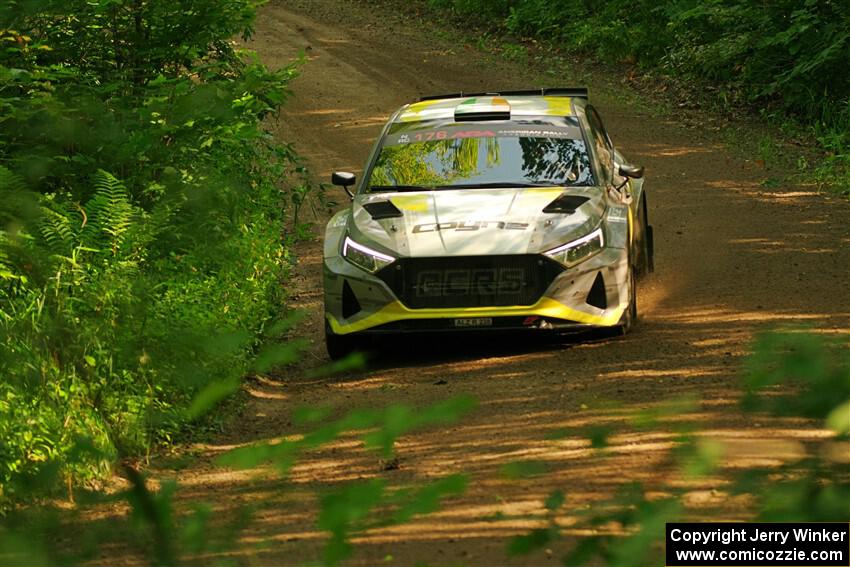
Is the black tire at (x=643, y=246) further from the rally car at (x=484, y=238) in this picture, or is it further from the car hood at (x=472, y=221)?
the car hood at (x=472, y=221)

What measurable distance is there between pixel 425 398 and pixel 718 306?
366 cm

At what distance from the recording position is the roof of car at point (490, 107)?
413 inches

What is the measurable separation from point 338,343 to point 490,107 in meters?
2.51

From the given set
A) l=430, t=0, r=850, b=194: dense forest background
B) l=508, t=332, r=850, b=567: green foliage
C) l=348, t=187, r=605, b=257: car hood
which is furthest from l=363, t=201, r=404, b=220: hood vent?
l=430, t=0, r=850, b=194: dense forest background

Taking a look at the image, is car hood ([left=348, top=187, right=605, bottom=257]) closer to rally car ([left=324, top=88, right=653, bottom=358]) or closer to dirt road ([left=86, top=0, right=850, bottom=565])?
rally car ([left=324, top=88, right=653, bottom=358])

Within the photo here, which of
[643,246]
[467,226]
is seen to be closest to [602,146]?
[643,246]

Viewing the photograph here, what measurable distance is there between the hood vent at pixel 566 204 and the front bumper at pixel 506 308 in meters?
0.41

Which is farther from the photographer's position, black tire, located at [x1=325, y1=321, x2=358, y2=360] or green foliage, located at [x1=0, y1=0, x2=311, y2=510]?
black tire, located at [x1=325, y1=321, x2=358, y2=360]

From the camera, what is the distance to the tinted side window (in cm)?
1027

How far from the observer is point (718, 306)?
417 inches

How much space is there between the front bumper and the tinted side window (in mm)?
1251

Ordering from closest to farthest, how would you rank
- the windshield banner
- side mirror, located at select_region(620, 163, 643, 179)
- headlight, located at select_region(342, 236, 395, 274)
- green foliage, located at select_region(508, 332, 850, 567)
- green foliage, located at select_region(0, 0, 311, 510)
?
green foliage, located at select_region(508, 332, 850, 567) → green foliage, located at select_region(0, 0, 311, 510) → headlight, located at select_region(342, 236, 395, 274) → side mirror, located at select_region(620, 163, 643, 179) → the windshield banner

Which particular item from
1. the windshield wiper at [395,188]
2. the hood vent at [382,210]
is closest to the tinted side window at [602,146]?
the windshield wiper at [395,188]

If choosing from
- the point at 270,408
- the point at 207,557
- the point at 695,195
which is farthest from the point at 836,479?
the point at 695,195
